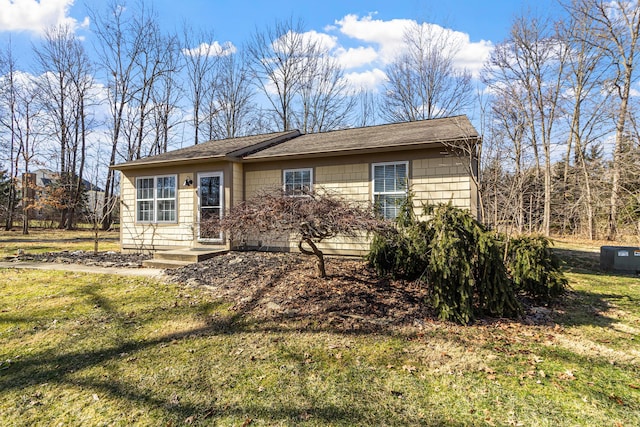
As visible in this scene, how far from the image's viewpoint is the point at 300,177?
919 cm

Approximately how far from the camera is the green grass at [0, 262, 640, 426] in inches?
102

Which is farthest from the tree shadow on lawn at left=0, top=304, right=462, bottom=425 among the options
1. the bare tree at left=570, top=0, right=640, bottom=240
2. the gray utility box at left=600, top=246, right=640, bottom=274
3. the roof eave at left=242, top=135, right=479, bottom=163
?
the bare tree at left=570, top=0, right=640, bottom=240

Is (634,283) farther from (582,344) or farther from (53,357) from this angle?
(53,357)

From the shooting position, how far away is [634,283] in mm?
7078

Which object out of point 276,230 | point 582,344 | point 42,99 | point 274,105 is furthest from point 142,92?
point 582,344

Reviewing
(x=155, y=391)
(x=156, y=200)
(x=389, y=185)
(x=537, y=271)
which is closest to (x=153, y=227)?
(x=156, y=200)

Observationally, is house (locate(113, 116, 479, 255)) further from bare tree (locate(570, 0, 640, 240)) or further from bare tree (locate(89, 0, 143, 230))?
bare tree (locate(89, 0, 143, 230))

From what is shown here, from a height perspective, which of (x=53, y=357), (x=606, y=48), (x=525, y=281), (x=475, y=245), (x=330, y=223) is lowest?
(x=53, y=357)

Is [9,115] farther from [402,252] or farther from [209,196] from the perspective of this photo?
[402,252]

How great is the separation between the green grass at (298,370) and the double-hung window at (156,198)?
5.51 m

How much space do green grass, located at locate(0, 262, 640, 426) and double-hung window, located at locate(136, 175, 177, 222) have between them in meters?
5.51

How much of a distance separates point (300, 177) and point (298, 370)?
21.4 feet

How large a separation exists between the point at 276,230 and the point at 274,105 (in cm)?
2150

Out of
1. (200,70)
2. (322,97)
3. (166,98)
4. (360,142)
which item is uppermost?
(200,70)
